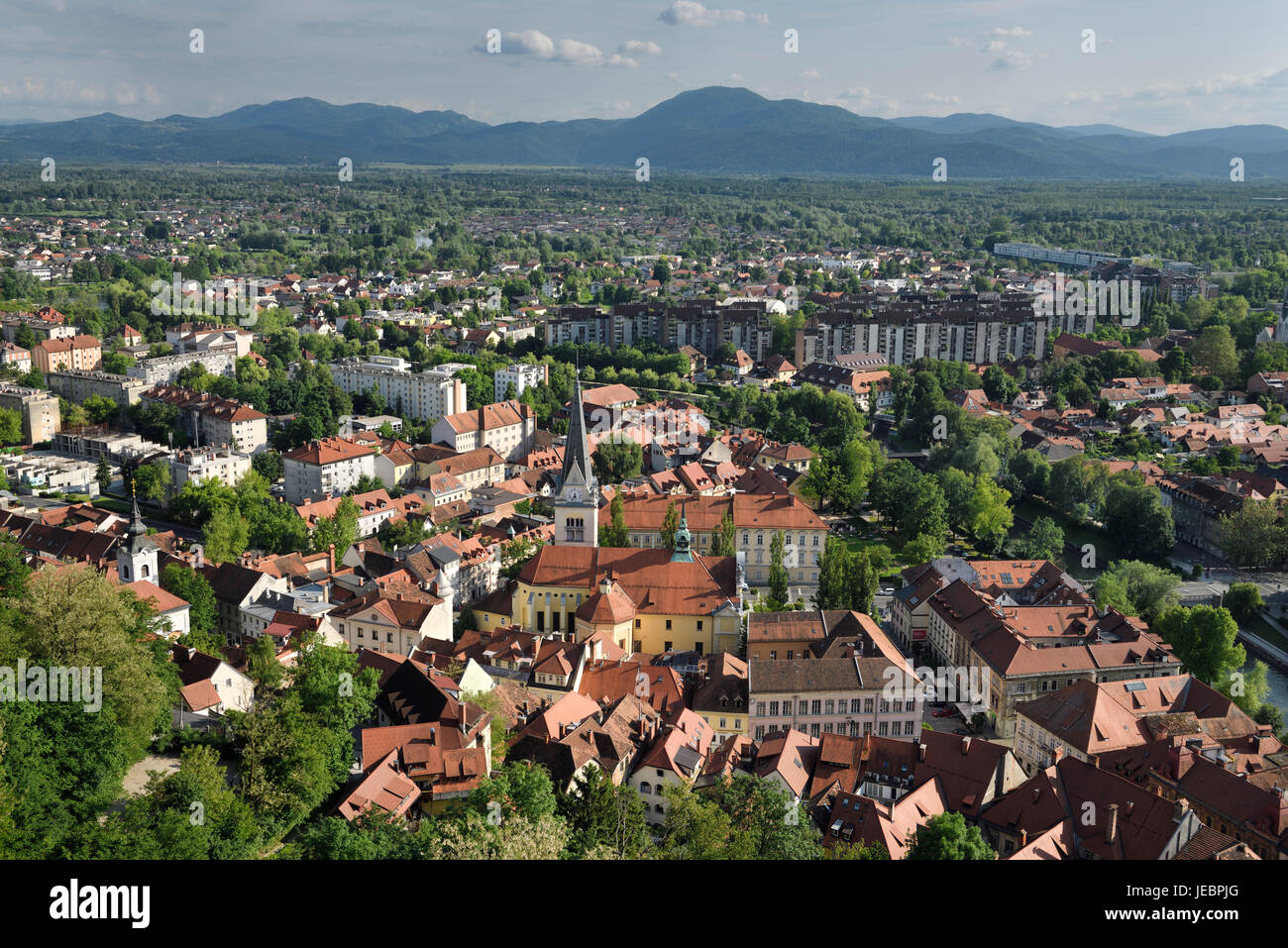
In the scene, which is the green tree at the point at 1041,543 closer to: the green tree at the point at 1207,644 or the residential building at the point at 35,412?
the green tree at the point at 1207,644

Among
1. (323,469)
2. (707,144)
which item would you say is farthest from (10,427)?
(707,144)

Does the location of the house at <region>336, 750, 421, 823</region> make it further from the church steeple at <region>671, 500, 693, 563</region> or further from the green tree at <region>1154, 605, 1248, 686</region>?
the green tree at <region>1154, 605, 1248, 686</region>

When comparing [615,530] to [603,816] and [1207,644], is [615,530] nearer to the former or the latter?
[1207,644]

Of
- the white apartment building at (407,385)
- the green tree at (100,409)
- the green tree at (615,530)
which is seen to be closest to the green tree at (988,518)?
the green tree at (615,530)

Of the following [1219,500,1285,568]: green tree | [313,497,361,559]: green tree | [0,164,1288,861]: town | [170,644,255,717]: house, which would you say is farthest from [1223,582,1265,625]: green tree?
[170,644,255,717]: house

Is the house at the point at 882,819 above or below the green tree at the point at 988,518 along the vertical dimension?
below

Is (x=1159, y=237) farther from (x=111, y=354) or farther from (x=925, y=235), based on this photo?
(x=111, y=354)

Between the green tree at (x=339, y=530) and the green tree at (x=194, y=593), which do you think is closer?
the green tree at (x=194, y=593)
